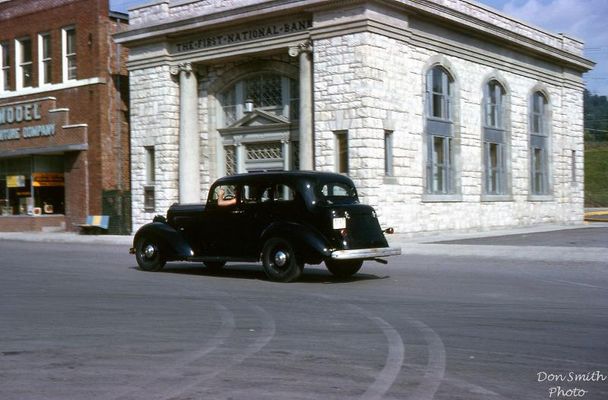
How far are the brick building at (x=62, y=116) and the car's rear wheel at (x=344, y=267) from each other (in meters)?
16.5

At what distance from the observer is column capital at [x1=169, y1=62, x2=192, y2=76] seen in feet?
88.3

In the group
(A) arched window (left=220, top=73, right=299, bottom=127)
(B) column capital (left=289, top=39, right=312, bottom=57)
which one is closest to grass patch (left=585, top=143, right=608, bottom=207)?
(A) arched window (left=220, top=73, right=299, bottom=127)

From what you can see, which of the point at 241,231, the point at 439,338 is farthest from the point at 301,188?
the point at 439,338

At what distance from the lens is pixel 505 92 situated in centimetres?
2947

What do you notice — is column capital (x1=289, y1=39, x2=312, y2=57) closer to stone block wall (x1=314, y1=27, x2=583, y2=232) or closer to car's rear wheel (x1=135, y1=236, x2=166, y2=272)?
stone block wall (x1=314, y1=27, x2=583, y2=232)

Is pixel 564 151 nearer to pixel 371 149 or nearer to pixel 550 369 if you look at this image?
pixel 371 149

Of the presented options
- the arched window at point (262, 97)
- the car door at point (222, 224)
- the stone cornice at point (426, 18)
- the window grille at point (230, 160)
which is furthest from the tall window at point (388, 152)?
the car door at point (222, 224)

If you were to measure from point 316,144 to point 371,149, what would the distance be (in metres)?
1.81

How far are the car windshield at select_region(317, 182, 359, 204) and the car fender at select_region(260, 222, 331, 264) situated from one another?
2.26ft

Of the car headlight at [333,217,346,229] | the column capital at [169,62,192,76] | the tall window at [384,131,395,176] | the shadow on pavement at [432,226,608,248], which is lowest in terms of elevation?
the shadow on pavement at [432,226,608,248]

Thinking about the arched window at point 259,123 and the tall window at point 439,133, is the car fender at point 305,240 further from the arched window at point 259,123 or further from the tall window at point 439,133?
the tall window at point 439,133

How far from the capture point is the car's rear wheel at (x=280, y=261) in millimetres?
12945

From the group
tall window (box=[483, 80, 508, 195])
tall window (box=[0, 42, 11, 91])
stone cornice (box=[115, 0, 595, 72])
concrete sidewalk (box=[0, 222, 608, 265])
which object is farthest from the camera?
tall window (box=[0, 42, 11, 91])

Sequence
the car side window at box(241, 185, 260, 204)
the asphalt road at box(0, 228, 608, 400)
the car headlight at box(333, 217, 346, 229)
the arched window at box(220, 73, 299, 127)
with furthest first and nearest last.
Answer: the arched window at box(220, 73, 299, 127) < the car side window at box(241, 185, 260, 204) < the car headlight at box(333, 217, 346, 229) < the asphalt road at box(0, 228, 608, 400)
